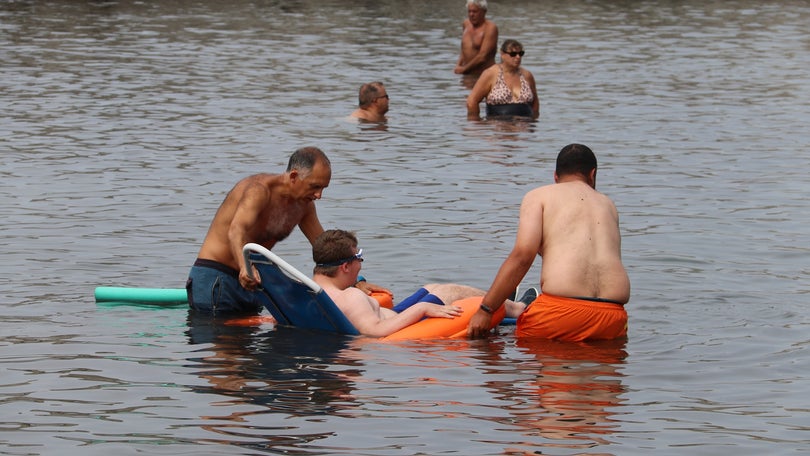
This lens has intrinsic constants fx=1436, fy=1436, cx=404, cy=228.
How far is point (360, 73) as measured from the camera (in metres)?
→ 26.1

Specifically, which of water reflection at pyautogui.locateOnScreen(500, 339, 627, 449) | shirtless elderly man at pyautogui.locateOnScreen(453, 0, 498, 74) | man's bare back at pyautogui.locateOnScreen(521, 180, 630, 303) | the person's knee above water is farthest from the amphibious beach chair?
shirtless elderly man at pyautogui.locateOnScreen(453, 0, 498, 74)

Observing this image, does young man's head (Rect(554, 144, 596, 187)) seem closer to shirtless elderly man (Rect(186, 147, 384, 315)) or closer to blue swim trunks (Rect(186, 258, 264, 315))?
shirtless elderly man (Rect(186, 147, 384, 315))

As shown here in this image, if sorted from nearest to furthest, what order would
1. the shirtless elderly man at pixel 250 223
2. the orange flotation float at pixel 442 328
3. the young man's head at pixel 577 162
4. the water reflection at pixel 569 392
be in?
1. the water reflection at pixel 569 392
2. the young man's head at pixel 577 162
3. the orange flotation float at pixel 442 328
4. the shirtless elderly man at pixel 250 223

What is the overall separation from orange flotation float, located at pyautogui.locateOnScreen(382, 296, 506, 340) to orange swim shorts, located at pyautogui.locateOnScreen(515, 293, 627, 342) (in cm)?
31

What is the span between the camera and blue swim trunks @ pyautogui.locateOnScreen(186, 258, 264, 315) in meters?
10.4

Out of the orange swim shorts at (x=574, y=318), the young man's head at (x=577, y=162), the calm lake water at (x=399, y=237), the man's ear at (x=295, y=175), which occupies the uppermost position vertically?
the young man's head at (x=577, y=162)

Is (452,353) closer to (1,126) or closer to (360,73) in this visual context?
(1,126)

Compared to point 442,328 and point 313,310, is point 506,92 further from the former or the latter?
point 313,310

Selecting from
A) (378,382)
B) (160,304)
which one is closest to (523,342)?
(378,382)

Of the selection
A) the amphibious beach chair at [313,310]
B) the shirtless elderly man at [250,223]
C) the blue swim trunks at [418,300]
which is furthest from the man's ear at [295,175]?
the blue swim trunks at [418,300]

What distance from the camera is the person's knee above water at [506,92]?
67.2 feet

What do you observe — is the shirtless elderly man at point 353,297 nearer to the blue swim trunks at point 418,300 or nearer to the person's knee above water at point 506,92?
the blue swim trunks at point 418,300

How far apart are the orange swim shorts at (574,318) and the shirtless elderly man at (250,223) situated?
1.46m

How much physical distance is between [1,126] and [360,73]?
8173mm
